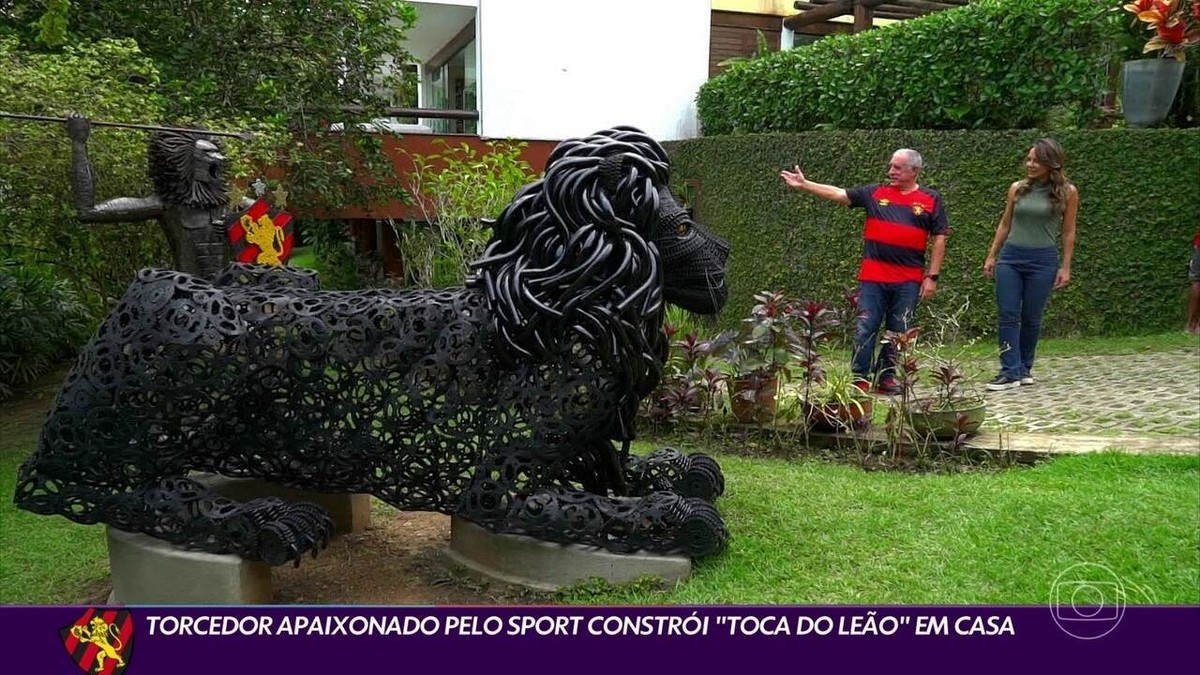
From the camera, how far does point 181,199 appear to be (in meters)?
4.29

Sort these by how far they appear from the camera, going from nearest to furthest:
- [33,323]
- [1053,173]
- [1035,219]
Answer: [1053,173]
[1035,219]
[33,323]

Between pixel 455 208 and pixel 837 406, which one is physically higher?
pixel 455 208

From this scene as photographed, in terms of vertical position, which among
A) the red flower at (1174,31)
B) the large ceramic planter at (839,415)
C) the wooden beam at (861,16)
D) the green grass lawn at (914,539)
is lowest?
the green grass lawn at (914,539)

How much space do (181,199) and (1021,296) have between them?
5.16 metres

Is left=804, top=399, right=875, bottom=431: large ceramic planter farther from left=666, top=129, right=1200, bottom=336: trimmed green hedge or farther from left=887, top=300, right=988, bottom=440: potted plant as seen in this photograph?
left=666, top=129, right=1200, bottom=336: trimmed green hedge

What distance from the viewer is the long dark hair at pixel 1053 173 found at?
566cm

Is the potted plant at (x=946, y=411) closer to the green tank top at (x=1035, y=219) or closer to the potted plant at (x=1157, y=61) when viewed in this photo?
the green tank top at (x=1035, y=219)

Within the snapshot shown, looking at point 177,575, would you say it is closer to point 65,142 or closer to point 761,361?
point 761,361

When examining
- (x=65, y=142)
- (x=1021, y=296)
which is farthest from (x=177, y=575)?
(x=1021, y=296)

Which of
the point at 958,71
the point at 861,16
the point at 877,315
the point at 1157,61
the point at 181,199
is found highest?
the point at 861,16

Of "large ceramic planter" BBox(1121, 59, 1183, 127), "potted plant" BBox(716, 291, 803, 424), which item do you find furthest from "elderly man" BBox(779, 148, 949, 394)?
"large ceramic planter" BBox(1121, 59, 1183, 127)

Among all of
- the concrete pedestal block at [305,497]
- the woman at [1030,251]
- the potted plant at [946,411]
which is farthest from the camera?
the woman at [1030,251]

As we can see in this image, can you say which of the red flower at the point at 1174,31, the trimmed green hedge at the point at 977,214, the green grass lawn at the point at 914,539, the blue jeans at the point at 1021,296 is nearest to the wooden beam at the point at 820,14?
the trimmed green hedge at the point at 977,214

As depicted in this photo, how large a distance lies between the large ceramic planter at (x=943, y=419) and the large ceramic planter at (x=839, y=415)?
340 mm
